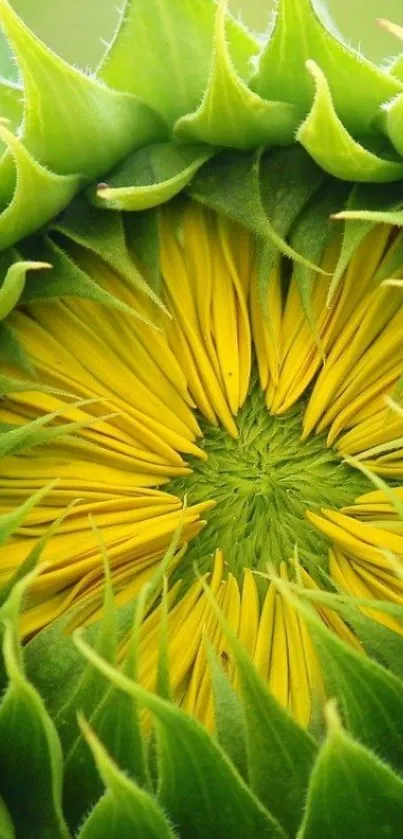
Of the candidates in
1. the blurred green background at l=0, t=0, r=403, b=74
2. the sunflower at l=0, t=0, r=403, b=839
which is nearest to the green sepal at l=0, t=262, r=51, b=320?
the sunflower at l=0, t=0, r=403, b=839

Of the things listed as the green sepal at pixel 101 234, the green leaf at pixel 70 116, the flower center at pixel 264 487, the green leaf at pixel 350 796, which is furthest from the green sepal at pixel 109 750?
the green leaf at pixel 70 116

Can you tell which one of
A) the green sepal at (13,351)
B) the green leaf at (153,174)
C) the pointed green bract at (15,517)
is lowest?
the pointed green bract at (15,517)

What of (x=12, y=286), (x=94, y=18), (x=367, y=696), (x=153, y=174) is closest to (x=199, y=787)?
(x=367, y=696)

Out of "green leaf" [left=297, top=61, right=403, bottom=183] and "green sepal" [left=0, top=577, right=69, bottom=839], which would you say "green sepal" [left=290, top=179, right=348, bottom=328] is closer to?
"green leaf" [left=297, top=61, right=403, bottom=183]

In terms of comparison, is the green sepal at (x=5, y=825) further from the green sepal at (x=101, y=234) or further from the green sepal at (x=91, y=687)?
the green sepal at (x=101, y=234)

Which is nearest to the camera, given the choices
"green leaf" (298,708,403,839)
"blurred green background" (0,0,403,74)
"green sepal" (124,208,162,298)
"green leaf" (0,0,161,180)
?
"green leaf" (298,708,403,839)

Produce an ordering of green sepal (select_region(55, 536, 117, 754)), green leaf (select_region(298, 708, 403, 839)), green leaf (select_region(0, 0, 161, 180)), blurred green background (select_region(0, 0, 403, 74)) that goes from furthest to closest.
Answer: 1. blurred green background (select_region(0, 0, 403, 74))
2. green leaf (select_region(0, 0, 161, 180))
3. green sepal (select_region(55, 536, 117, 754))
4. green leaf (select_region(298, 708, 403, 839))
